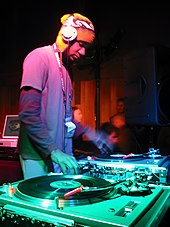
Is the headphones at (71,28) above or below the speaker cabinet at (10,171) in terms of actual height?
above

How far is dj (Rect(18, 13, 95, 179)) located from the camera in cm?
102

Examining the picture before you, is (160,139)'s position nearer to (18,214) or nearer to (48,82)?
(48,82)

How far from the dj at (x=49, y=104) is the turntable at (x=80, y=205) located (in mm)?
243

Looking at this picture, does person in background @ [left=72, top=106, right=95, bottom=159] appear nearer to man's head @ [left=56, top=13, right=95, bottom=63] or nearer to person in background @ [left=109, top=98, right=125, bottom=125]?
man's head @ [left=56, top=13, right=95, bottom=63]

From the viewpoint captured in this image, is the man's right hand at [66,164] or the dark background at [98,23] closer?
the man's right hand at [66,164]

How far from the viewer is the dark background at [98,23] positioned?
10.1ft

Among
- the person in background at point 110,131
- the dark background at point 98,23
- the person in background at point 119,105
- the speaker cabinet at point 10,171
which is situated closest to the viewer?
the speaker cabinet at point 10,171

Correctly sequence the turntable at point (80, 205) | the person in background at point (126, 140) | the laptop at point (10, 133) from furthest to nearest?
the person in background at point (126, 140) < the laptop at point (10, 133) < the turntable at point (80, 205)

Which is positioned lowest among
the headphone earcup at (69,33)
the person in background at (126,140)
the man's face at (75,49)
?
the person in background at (126,140)

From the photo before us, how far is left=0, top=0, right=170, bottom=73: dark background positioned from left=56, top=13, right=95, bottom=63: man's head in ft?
6.24

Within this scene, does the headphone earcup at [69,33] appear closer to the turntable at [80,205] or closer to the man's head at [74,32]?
the man's head at [74,32]

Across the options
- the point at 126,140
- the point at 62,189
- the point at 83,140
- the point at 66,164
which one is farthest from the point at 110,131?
the point at 62,189

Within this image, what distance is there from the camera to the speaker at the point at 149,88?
5.56ft

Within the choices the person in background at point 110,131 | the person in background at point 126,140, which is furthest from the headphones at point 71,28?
the person in background at point 110,131
